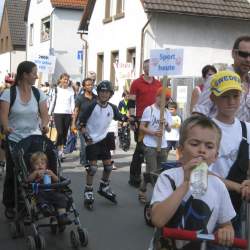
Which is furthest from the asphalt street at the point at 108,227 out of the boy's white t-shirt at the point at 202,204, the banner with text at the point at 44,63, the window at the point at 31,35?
the window at the point at 31,35

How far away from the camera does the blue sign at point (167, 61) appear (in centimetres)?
898

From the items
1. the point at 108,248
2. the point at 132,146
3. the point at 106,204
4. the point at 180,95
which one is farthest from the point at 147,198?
the point at 180,95

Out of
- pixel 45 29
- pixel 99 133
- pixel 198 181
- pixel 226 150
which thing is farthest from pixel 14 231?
pixel 45 29

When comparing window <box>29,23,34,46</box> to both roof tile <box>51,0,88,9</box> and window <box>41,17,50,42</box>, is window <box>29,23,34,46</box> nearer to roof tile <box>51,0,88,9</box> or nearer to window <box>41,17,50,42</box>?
window <box>41,17,50,42</box>

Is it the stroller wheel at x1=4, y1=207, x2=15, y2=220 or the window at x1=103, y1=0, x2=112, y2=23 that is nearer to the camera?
the stroller wheel at x1=4, y1=207, x2=15, y2=220

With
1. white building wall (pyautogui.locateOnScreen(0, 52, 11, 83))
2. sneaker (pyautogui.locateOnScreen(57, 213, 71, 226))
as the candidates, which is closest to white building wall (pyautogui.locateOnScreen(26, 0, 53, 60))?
white building wall (pyautogui.locateOnScreen(0, 52, 11, 83))

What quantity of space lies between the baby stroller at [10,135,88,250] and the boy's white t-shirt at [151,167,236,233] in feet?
9.27

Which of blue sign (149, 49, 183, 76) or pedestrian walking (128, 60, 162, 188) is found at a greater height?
blue sign (149, 49, 183, 76)

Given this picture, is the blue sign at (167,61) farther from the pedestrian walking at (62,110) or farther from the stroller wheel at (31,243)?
the stroller wheel at (31,243)

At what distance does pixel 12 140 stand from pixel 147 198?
2.55m

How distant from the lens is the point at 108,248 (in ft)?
19.3

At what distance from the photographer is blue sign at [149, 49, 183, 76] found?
8977mm

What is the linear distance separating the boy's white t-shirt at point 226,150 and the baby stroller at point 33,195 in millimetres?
2463

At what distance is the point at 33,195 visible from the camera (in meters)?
5.66
